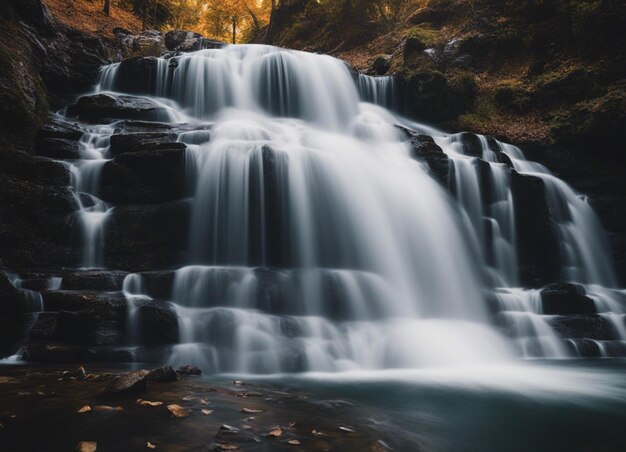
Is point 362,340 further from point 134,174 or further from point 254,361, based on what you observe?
point 134,174

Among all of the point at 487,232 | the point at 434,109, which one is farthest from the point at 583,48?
the point at 487,232

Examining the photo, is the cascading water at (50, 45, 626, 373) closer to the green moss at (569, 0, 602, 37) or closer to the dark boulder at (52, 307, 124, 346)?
the dark boulder at (52, 307, 124, 346)

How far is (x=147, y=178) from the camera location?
9.64m

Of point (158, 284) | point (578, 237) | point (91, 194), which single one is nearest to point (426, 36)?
point (578, 237)

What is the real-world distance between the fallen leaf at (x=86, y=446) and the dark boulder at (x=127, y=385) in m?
1.12

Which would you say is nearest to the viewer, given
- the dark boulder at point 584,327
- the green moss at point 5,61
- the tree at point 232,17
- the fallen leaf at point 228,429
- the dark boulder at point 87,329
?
the fallen leaf at point 228,429

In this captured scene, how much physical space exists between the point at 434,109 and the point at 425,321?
11.8 metres

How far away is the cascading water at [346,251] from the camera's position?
7.02m

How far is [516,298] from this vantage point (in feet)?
31.9

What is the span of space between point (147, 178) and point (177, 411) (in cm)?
730

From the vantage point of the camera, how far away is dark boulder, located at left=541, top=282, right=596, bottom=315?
30.9ft


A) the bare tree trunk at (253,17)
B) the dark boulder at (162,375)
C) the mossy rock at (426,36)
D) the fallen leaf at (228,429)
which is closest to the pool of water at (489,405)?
the fallen leaf at (228,429)

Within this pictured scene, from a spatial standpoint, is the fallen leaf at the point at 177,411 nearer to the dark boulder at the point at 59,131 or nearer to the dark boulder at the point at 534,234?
the dark boulder at the point at 59,131

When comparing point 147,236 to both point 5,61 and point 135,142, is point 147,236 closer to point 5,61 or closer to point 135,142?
point 135,142
